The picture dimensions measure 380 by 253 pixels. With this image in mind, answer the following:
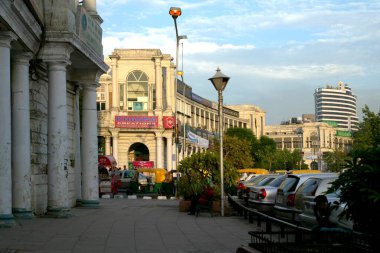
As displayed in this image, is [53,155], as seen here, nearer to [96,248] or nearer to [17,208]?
[17,208]

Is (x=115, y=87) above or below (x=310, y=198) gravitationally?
above

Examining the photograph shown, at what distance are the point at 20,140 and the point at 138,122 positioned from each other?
184ft

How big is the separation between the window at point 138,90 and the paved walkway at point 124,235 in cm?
5379

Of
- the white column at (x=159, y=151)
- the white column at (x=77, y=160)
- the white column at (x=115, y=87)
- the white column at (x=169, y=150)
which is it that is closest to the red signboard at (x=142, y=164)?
the white column at (x=159, y=151)

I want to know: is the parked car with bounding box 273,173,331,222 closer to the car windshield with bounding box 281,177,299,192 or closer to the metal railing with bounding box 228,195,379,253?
the car windshield with bounding box 281,177,299,192

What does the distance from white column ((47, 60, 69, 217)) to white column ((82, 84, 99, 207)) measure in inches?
156

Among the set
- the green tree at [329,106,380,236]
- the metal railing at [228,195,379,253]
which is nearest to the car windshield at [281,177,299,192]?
the metal railing at [228,195,379,253]

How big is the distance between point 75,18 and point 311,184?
924 centimetres

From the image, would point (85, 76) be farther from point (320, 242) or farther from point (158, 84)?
point (158, 84)

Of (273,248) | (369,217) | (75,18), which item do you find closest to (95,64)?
(75,18)

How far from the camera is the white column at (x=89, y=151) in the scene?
72.9 ft

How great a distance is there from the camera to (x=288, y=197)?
16.3 m

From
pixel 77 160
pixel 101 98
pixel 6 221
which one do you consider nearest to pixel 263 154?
pixel 101 98

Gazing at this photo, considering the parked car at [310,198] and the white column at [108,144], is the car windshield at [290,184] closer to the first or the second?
the parked car at [310,198]
